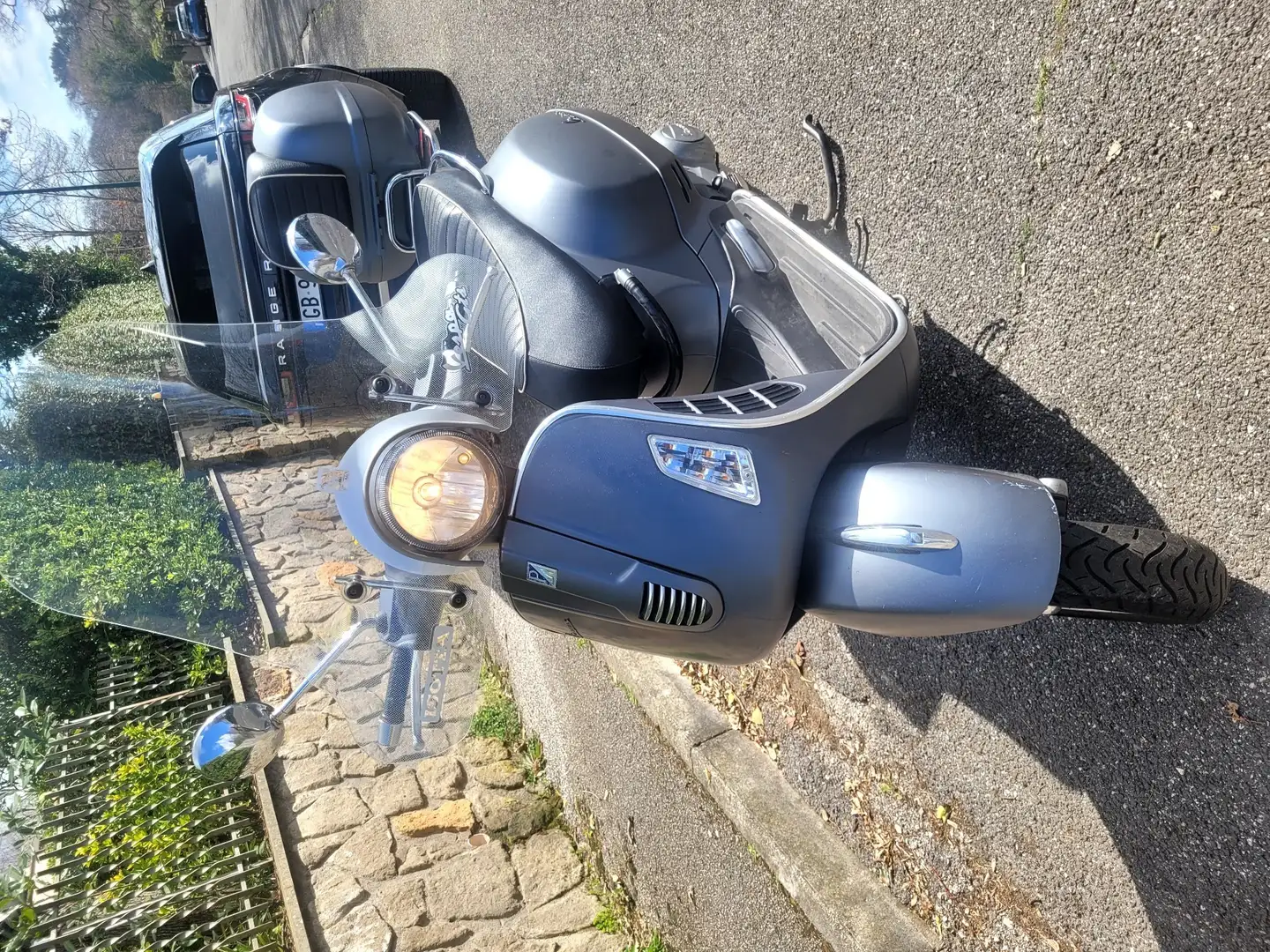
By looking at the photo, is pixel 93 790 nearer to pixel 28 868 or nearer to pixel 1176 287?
pixel 28 868

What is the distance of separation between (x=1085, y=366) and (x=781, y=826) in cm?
184

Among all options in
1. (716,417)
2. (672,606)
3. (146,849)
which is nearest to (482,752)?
(146,849)

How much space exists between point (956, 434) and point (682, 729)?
174 cm

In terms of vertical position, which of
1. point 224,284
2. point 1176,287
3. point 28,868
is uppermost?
point 1176,287

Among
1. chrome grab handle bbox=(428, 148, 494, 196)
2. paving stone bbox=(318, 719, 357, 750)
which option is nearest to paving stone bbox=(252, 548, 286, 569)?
chrome grab handle bbox=(428, 148, 494, 196)

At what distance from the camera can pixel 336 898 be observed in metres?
4.71

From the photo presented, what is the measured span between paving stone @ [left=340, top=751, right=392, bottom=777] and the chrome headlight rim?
4.28 meters

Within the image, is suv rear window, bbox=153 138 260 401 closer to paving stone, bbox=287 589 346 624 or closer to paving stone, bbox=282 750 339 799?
paving stone, bbox=287 589 346 624

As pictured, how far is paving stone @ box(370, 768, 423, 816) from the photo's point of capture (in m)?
5.20

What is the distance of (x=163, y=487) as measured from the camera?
171cm

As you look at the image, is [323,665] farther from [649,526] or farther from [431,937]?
[431,937]

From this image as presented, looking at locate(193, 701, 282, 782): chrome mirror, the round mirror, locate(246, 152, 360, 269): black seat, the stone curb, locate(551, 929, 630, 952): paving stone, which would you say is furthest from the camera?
locate(551, 929, 630, 952): paving stone

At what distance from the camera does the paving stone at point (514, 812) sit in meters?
4.98

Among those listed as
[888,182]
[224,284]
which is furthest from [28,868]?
[888,182]
